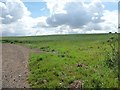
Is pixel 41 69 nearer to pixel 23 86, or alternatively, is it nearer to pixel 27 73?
pixel 27 73

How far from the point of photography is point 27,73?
71.4ft

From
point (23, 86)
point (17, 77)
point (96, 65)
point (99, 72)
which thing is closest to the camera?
point (23, 86)

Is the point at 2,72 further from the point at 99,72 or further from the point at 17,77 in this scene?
the point at 99,72

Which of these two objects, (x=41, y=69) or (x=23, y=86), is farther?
(x=41, y=69)

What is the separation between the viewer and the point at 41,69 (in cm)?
2211

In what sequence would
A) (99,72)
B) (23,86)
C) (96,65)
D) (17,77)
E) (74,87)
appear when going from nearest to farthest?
(74,87) → (23,86) → (99,72) → (17,77) → (96,65)

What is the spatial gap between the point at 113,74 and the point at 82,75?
1793mm

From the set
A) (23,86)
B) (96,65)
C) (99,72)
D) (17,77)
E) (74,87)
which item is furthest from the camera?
(96,65)

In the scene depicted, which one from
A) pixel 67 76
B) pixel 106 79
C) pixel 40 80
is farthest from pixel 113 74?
pixel 40 80

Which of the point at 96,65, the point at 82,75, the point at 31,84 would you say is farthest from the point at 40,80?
the point at 96,65

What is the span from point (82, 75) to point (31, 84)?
2837 mm

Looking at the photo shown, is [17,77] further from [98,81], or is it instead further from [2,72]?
[98,81]

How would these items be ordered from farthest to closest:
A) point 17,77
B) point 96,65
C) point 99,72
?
point 96,65, point 17,77, point 99,72

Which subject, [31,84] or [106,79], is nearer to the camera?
[106,79]
